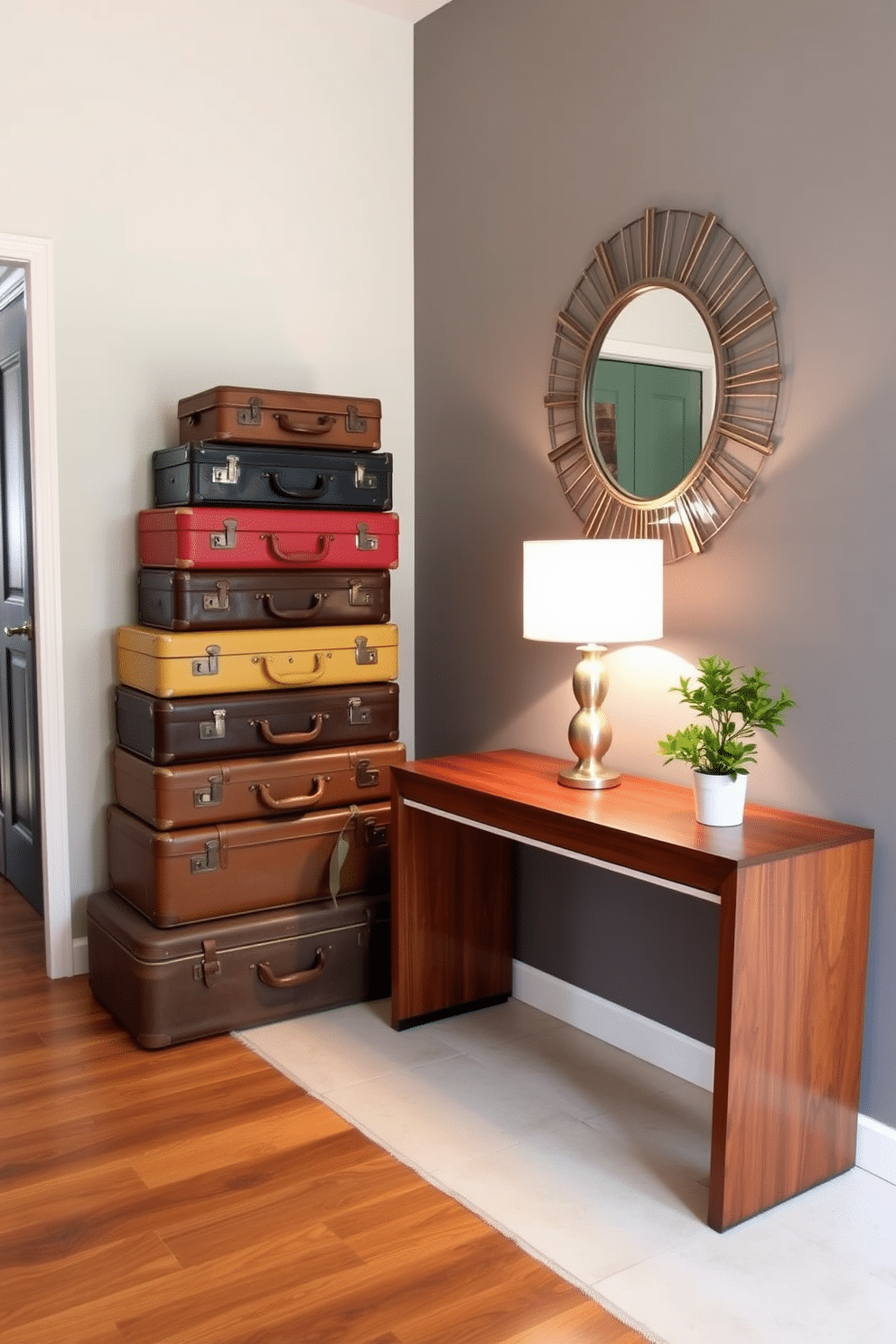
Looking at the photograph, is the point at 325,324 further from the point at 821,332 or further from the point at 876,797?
the point at 876,797

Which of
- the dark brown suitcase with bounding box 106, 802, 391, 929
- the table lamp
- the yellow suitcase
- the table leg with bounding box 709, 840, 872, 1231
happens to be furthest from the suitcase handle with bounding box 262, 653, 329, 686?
the table leg with bounding box 709, 840, 872, 1231

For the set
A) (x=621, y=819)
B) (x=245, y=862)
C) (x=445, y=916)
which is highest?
(x=621, y=819)

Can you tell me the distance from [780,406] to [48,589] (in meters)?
1.89

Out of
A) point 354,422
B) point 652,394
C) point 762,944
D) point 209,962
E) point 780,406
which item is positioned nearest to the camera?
point 762,944

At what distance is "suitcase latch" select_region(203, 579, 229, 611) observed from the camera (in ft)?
9.46

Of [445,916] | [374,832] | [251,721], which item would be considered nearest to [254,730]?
[251,721]

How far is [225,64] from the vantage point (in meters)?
3.25

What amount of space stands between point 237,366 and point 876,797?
210 cm

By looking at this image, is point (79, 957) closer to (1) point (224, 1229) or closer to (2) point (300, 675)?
(2) point (300, 675)

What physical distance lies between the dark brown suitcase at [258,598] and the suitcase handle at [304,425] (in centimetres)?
35

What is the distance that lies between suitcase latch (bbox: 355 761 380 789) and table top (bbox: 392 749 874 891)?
26 cm

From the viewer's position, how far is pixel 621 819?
7.50 feet

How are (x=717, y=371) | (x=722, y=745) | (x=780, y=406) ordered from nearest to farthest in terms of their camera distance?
(x=722, y=745) < (x=780, y=406) < (x=717, y=371)

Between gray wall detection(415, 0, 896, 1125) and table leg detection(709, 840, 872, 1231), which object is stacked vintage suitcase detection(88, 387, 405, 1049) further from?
table leg detection(709, 840, 872, 1231)
